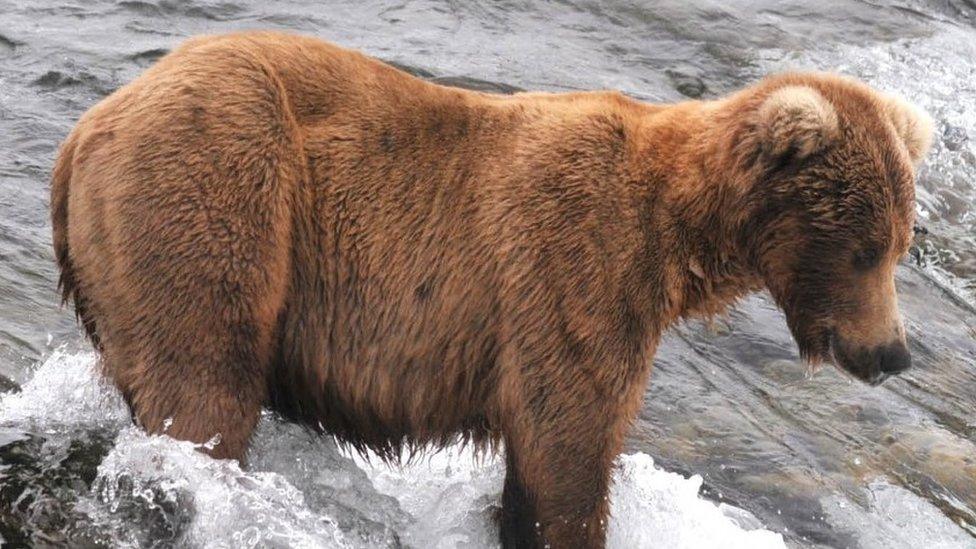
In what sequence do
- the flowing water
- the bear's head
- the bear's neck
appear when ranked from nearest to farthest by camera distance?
the bear's head
the bear's neck
the flowing water

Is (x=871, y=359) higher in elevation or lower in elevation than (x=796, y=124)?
lower

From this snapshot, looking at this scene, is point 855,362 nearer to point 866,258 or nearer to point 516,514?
point 866,258

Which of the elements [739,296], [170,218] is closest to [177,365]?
[170,218]

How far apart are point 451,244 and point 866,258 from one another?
5.04ft

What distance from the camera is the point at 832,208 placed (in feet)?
16.9

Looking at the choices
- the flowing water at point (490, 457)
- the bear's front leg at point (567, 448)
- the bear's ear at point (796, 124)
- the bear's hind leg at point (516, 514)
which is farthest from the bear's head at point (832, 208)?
the flowing water at point (490, 457)

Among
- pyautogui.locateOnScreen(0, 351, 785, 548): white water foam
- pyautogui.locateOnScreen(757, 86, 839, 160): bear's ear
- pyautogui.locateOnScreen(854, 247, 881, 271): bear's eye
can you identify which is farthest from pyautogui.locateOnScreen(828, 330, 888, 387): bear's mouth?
pyautogui.locateOnScreen(0, 351, 785, 548): white water foam

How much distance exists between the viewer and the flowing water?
540cm

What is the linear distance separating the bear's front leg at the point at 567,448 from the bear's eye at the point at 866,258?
91 cm

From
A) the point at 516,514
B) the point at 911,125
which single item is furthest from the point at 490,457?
the point at 911,125

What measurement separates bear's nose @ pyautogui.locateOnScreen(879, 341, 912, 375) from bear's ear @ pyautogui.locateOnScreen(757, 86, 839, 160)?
82cm

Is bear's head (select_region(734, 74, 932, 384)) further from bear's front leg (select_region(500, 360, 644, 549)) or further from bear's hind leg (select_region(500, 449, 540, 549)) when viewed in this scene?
bear's hind leg (select_region(500, 449, 540, 549))

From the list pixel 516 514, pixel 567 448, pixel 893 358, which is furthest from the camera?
pixel 516 514

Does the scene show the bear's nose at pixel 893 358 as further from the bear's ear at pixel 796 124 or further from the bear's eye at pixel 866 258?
the bear's ear at pixel 796 124
